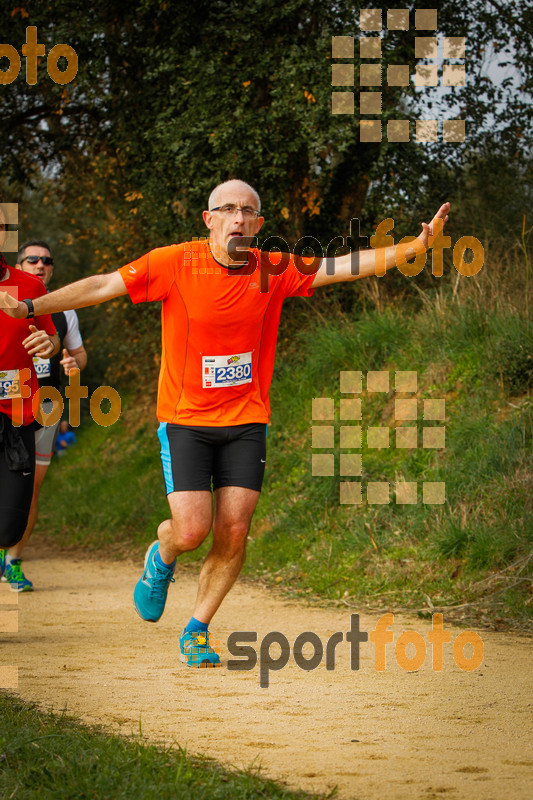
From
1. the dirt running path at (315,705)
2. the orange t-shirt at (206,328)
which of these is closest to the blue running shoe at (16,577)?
the dirt running path at (315,705)

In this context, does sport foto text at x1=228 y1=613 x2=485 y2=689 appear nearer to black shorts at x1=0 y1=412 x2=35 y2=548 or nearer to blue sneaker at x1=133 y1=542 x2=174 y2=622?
blue sneaker at x1=133 y1=542 x2=174 y2=622

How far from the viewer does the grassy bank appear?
7.67m

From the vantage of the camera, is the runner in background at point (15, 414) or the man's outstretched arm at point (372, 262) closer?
the man's outstretched arm at point (372, 262)

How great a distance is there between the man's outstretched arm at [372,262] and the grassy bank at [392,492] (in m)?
2.79

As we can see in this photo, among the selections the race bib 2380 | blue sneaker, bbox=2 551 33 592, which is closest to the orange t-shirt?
the race bib 2380

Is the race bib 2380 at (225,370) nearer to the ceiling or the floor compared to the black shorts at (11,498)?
nearer to the ceiling

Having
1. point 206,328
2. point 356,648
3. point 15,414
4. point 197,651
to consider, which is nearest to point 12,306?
point 15,414

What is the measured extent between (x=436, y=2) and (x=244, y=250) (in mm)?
7433

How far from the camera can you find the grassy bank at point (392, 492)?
302 inches

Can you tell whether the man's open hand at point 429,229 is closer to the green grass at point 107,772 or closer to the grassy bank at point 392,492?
the green grass at point 107,772

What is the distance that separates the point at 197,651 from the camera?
5.48 meters

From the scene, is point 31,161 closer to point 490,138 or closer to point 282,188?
point 282,188

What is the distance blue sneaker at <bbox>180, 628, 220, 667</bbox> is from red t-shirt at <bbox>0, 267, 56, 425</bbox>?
4.93 feet

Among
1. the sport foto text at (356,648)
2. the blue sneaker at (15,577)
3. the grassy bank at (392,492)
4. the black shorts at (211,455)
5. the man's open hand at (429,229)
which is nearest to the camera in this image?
the man's open hand at (429,229)
